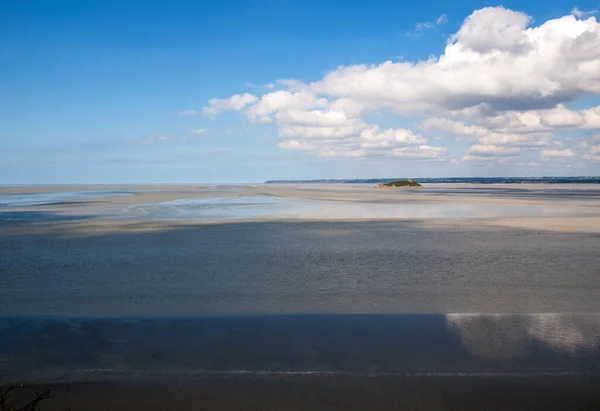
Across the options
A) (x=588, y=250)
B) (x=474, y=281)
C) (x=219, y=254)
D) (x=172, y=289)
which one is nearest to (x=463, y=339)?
(x=474, y=281)

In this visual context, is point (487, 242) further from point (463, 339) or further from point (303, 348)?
point (303, 348)

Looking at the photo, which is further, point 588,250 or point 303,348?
point 588,250

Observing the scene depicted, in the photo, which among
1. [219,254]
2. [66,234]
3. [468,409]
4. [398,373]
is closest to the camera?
[468,409]

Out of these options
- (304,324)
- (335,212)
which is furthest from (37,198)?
(304,324)

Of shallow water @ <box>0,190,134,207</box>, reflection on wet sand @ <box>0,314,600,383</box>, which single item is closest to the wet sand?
reflection on wet sand @ <box>0,314,600,383</box>

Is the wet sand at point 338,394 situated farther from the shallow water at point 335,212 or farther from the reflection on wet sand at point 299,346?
the shallow water at point 335,212

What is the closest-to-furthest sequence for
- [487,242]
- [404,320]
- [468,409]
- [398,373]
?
[468,409] → [398,373] → [404,320] → [487,242]

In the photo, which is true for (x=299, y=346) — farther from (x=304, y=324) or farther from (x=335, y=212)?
(x=335, y=212)
